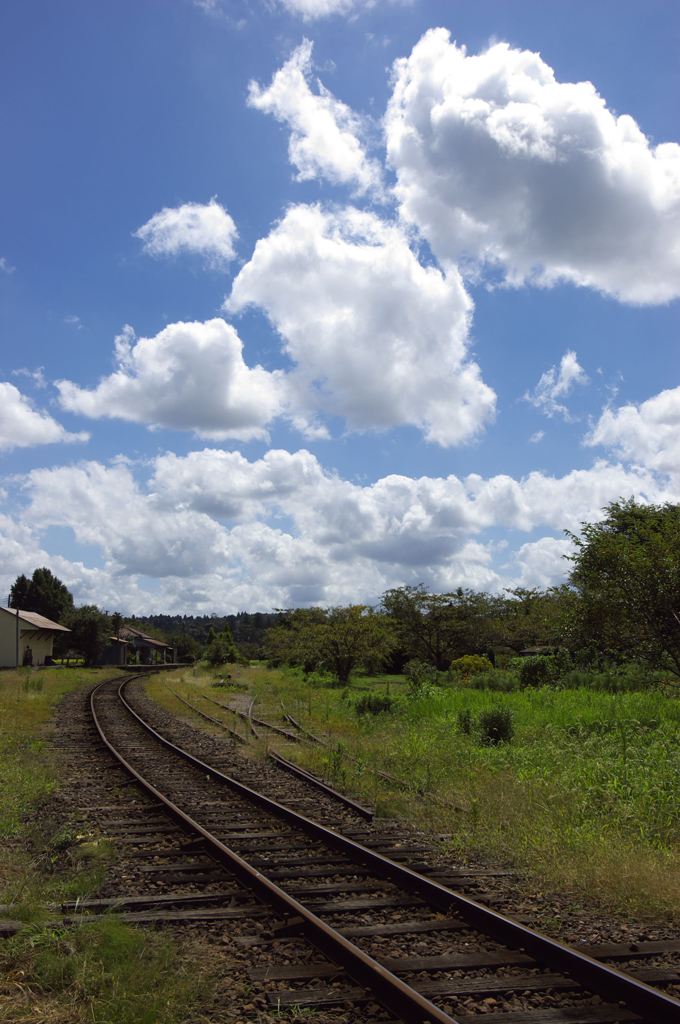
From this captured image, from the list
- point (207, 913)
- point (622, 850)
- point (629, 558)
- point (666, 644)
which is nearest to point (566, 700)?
point (666, 644)

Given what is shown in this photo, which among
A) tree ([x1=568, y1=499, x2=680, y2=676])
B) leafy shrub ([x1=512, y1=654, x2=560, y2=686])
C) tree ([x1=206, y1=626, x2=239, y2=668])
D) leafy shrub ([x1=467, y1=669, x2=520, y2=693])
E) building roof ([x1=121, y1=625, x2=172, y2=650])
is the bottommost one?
building roof ([x1=121, y1=625, x2=172, y2=650])

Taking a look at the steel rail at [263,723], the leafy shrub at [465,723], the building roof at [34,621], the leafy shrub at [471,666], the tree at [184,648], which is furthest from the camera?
the tree at [184,648]

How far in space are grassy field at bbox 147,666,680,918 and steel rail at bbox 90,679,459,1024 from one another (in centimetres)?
249

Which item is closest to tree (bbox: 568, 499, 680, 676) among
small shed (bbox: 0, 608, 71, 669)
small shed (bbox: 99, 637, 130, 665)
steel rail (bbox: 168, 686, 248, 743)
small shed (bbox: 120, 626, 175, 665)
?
steel rail (bbox: 168, 686, 248, 743)

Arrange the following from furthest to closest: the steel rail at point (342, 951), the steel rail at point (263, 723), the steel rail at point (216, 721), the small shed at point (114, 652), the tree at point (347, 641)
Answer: the small shed at point (114, 652), the tree at point (347, 641), the steel rail at point (216, 721), the steel rail at point (263, 723), the steel rail at point (342, 951)

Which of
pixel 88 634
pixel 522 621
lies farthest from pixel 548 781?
pixel 88 634

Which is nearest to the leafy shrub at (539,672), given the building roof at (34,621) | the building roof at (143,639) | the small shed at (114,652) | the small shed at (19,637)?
the small shed at (19,637)

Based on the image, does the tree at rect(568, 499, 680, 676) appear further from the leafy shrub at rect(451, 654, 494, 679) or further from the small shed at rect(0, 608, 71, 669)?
the small shed at rect(0, 608, 71, 669)

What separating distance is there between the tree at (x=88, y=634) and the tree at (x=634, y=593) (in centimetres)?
8312

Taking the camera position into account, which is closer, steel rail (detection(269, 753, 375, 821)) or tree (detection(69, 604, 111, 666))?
steel rail (detection(269, 753, 375, 821))

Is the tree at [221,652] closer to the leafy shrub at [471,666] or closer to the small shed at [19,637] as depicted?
the small shed at [19,637]

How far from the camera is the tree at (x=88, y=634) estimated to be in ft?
307

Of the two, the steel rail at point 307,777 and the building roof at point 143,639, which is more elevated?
the steel rail at point 307,777

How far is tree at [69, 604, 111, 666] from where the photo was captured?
9344 cm
